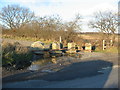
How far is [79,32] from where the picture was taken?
2791 centimetres

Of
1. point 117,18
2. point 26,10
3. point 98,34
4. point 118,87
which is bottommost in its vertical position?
point 118,87

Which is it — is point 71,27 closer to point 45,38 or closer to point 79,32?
point 79,32

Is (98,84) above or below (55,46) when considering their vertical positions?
below

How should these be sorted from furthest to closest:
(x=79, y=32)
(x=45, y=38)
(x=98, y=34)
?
1. (x=45, y=38)
2. (x=79, y=32)
3. (x=98, y=34)

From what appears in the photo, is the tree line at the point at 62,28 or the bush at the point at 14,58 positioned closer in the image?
the bush at the point at 14,58

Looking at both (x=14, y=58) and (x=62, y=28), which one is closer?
(x=14, y=58)

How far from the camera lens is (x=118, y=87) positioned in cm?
613

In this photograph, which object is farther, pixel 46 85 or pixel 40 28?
pixel 40 28

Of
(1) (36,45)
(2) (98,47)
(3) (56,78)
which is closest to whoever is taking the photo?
(3) (56,78)

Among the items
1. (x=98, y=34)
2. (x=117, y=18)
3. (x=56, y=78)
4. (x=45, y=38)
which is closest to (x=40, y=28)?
(x=45, y=38)

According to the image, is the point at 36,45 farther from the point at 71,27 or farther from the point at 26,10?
the point at 26,10

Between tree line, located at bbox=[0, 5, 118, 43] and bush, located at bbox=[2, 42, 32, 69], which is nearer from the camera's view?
bush, located at bbox=[2, 42, 32, 69]

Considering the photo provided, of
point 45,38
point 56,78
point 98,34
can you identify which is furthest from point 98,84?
point 45,38

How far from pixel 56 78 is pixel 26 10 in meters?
41.7
